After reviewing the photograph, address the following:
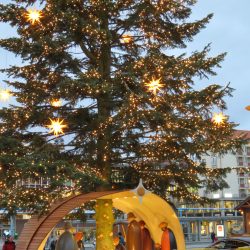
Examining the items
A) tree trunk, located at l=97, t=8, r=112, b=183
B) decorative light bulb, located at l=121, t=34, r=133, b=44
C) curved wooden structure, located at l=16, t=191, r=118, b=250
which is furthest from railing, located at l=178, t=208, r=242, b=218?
curved wooden structure, located at l=16, t=191, r=118, b=250

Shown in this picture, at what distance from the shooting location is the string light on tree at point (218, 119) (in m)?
18.1

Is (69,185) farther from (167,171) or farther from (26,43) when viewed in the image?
(26,43)

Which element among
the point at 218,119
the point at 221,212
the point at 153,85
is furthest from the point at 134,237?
the point at 221,212

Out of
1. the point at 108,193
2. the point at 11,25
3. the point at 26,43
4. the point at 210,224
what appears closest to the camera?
the point at 108,193

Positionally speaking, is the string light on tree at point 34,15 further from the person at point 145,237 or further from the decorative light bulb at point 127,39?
the person at point 145,237

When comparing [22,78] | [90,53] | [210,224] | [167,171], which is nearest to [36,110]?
[22,78]

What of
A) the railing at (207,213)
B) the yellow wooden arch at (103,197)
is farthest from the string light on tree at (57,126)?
the railing at (207,213)

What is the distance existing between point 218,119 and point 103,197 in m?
5.21

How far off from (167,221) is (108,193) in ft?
10.5

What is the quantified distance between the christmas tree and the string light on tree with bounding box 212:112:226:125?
5 cm

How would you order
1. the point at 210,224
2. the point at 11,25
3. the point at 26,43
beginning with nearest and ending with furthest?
the point at 26,43, the point at 11,25, the point at 210,224

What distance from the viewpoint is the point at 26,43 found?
18.2 meters

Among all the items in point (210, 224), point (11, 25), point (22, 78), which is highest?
point (11, 25)

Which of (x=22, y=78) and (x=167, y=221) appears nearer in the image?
(x=167, y=221)
